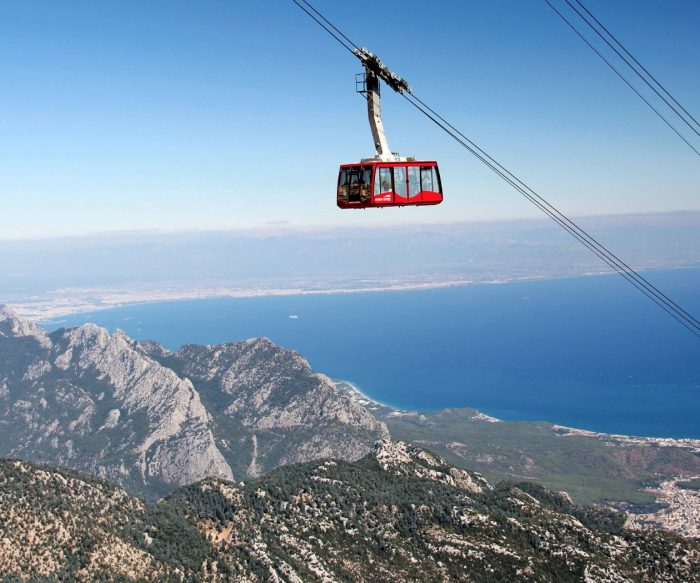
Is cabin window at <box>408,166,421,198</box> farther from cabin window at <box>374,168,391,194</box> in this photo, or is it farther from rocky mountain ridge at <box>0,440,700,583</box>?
rocky mountain ridge at <box>0,440,700,583</box>

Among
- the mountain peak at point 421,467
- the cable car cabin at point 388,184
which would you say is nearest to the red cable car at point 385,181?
the cable car cabin at point 388,184

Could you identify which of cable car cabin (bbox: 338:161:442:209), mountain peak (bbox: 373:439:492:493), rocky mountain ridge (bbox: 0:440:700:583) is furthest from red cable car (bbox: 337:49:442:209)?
mountain peak (bbox: 373:439:492:493)

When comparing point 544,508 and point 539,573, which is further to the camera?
point 544,508

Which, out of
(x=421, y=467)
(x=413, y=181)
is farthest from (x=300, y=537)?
(x=413, y=181)

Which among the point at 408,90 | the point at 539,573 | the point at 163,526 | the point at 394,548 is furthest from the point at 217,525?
the point at 408,90

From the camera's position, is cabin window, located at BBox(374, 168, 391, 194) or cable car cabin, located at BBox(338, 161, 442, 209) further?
cable car cabin, located at BBox(338, 161, 442, 209)

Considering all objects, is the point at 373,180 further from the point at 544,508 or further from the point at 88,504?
the point at 544,508

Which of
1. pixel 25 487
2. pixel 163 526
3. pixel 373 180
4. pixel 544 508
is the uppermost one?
pixel 373 180
